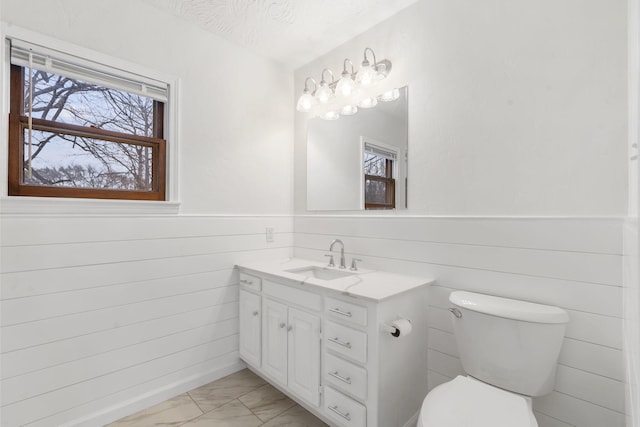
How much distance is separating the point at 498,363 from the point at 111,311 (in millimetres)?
1971

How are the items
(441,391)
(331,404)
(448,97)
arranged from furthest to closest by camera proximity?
(448,97) → (331,404) → (441,391)

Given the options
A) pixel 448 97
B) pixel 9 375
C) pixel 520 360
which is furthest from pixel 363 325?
pixel 9 375

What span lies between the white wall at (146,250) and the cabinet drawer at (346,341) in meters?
0.95

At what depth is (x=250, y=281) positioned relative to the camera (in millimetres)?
2076

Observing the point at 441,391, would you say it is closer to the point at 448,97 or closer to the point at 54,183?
the point at 448,97

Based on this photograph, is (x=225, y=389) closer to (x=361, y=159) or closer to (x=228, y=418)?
(x=228, y=418)

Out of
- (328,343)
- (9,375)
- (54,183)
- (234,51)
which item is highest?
(234,51)

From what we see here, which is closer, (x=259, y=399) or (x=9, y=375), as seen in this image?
(x=9, y=375)

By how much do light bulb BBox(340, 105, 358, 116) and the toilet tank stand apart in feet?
4.62

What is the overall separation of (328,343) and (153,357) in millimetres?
1123

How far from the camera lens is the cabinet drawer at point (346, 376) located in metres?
1.40

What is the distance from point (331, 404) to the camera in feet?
5.01

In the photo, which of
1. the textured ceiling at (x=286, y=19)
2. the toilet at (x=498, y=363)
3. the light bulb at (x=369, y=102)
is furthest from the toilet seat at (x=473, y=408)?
the textured ceiling at (x=286, y=19)

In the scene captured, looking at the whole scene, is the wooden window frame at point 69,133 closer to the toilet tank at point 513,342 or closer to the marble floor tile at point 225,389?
the marble floor tile at point 225,389
